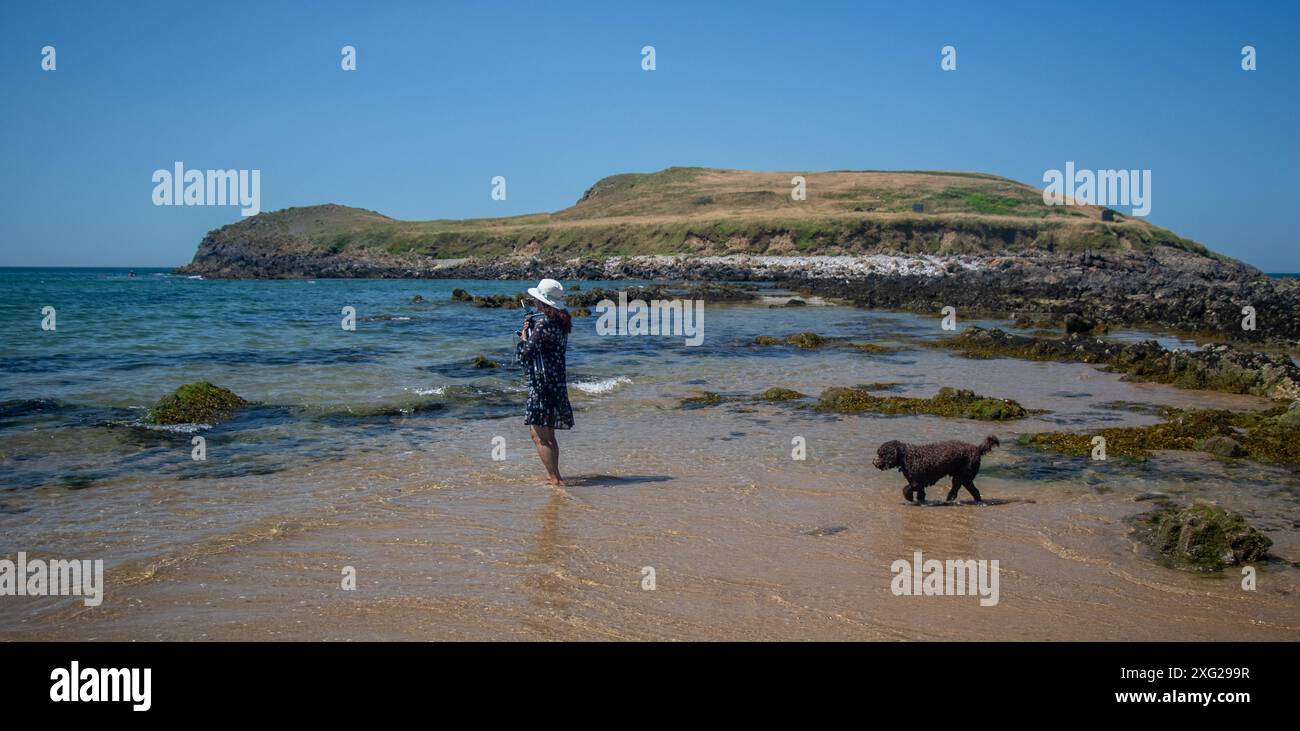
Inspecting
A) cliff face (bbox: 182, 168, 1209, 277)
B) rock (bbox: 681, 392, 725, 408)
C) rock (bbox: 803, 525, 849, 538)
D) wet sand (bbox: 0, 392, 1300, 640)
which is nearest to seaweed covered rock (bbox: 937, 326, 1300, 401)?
wet sand (bbox: 0, 392, 1300, 640)

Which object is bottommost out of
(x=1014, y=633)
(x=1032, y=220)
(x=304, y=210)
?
(x=1014, y=633)

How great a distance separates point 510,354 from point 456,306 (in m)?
18.5

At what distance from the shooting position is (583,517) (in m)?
7.47

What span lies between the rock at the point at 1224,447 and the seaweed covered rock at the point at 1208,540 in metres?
3.74

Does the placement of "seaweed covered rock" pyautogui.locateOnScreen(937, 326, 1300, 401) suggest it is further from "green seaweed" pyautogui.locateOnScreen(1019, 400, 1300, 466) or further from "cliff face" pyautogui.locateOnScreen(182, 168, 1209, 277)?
A: "cliff face" pyautogui.locateOnScreen(182, 168, 1209, 277)

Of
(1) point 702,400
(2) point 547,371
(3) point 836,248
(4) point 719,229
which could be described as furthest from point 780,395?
(4) point 719,229

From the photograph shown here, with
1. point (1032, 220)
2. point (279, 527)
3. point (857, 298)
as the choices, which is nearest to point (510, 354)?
point (279, 527)

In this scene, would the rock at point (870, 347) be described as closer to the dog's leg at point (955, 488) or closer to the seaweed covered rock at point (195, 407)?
the dog's leg at point (955, 488)

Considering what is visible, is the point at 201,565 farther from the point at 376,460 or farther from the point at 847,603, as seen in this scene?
the point at 847,603

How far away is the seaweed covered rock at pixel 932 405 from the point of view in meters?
12.2

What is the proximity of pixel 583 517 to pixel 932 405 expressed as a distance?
7133 millimetres

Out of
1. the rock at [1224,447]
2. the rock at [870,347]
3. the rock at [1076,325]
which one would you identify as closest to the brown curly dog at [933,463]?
the rock at [1224,447]
